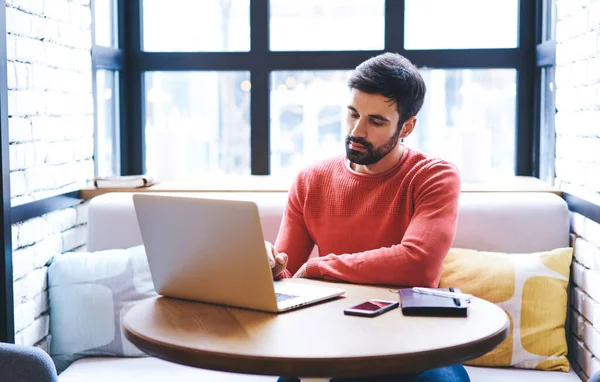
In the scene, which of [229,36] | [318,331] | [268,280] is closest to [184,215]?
[268,280]

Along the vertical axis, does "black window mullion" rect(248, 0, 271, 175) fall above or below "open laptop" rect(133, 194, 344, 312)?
above

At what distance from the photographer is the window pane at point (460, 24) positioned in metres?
3.38

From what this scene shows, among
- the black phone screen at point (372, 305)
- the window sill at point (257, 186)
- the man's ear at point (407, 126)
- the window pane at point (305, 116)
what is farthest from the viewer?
the window pane at point (305, 116)

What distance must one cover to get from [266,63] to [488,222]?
129cm

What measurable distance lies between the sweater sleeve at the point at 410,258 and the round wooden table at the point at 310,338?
0.25m

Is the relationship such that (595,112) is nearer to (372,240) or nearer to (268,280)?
(372,240)

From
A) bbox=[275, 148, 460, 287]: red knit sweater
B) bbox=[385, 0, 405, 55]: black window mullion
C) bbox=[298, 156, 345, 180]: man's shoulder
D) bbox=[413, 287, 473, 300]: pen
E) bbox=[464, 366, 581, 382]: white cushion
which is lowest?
bbox=[464, 366, 581, 382]: white cushion

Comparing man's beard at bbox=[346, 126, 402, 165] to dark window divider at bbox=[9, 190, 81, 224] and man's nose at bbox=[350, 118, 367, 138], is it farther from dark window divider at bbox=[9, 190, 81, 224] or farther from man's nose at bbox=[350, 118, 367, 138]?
dark window divider at bbox=[9, 190, 81, 224]

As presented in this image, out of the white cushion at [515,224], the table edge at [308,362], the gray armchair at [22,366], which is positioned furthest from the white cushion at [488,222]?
the table edge at [308,362]

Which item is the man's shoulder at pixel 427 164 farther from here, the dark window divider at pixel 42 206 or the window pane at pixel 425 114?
the dark window divider at pixel 42 206

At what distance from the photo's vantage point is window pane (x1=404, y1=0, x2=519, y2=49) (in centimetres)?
338

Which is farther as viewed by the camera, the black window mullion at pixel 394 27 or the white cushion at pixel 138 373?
the black window mullion at pixel 394 27

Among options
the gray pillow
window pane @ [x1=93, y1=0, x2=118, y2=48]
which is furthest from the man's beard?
window pane @ [x1=93, y1=0, x2=118, y2=48]

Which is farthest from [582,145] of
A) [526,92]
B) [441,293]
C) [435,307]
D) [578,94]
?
[435,307]
